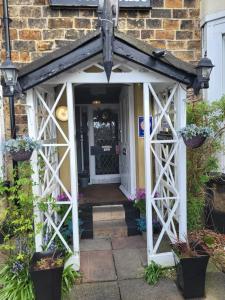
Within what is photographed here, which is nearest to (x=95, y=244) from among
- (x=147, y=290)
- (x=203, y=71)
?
(x=147, y=290)

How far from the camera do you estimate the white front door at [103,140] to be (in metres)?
A: 7.17

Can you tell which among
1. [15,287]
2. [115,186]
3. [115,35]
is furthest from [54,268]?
[115,186]

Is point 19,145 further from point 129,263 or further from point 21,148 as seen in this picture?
point 129,263

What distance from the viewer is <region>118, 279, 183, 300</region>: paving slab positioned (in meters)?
3.41

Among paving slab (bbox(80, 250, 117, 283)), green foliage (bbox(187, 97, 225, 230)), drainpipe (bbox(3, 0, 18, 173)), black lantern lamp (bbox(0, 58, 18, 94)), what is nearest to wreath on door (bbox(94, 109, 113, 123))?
drainpipe (bbox(3, 0, 18, 173))

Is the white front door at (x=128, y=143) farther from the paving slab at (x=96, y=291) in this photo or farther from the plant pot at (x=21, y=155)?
the plant pot at (x=21, y=155)

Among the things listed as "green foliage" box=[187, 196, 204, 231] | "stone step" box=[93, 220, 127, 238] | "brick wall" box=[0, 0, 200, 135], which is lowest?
"stone step" box=[93, 220, 127, 238]

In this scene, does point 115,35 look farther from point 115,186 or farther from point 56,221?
point 115,186

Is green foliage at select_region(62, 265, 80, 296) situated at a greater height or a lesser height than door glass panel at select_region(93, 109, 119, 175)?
lesser

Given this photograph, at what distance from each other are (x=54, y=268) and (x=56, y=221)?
1447 mm

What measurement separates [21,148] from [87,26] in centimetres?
313

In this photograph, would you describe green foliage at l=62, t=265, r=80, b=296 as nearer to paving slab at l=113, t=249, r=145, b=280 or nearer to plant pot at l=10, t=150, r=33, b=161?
paving slab at l=113, t=249, r=145, b=280

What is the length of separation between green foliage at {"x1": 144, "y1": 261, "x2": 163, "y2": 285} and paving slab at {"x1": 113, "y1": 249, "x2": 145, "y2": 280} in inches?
4.8

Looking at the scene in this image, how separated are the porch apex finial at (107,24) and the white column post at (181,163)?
3.69 feet
